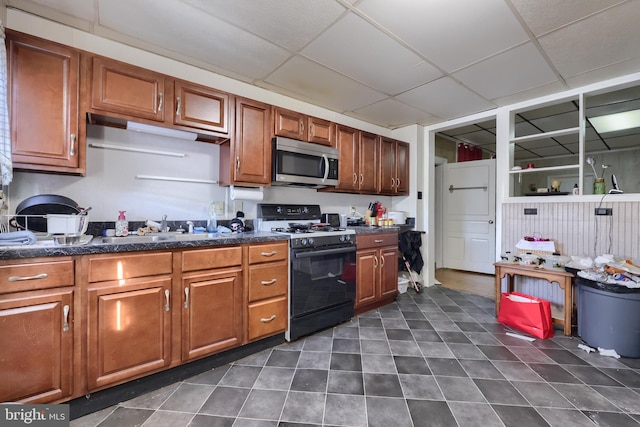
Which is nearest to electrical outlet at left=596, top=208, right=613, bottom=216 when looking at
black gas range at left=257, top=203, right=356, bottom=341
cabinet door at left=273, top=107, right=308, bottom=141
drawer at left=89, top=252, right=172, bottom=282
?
black gas range at left=257, top=203, right=356, bottom=341

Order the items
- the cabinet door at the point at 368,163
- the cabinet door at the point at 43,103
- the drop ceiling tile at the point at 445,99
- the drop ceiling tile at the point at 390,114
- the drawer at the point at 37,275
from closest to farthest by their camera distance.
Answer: the drawer at the point at 37,275 < the cabinet door at the point at 43,103 < the drop ceiling tile at the point at 445,99 < the drop ceiling tile at the point at 390,114 < the cabinet door at the point at 368,163

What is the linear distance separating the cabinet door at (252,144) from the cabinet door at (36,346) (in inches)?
56.6

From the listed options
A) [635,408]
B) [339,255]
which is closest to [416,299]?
[339,255]

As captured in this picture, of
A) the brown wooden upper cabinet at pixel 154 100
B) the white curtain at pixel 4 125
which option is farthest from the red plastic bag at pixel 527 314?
the white curtain at pixel 4 125

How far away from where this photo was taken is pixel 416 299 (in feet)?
11.3

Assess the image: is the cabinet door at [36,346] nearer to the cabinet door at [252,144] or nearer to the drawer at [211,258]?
the drawer at [211,258]

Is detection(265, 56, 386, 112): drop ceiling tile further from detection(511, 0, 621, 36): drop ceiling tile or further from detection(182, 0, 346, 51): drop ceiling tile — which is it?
detection(511, 0, 621, 36): drop ceiling tile

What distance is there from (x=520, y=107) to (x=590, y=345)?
8.35ft

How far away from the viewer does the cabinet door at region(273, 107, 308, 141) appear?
264 cm

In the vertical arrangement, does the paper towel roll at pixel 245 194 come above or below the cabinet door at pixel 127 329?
above

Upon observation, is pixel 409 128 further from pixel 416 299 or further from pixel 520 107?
pixel 416 299

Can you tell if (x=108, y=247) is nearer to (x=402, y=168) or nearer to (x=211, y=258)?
(x=211, y=258)

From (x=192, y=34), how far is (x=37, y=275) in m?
1.80

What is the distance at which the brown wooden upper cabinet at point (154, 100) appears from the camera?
1824mm
